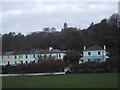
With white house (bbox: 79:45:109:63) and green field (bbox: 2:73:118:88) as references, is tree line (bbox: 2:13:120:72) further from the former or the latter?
green field (bbox: 2:73:118:88)

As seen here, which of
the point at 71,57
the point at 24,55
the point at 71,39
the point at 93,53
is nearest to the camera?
the point at 71,57

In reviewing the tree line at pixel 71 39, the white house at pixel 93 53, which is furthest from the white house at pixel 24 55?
the white house at pixel 93 53

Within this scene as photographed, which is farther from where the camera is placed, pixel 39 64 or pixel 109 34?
pixel 109 34

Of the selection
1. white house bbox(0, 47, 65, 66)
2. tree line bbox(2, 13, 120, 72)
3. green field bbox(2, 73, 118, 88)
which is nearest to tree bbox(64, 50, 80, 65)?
tree line bbox(2, 13, 120, 72)

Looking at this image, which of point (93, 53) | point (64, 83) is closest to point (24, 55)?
point (93, 53)

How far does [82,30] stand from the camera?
3543 inches

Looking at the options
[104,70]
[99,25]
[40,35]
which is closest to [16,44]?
[40,35]

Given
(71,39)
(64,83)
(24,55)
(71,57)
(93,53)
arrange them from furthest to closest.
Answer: (24,55) → (71,39) → (93,53) → (71,57) → (64,83)

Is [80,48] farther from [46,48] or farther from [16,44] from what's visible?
[16,44]

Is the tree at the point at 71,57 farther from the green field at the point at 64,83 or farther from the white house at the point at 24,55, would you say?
the green field at the point at 64,83

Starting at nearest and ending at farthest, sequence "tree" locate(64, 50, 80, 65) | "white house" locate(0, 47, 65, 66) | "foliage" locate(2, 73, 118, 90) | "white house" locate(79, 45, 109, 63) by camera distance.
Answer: "foliage" locate(2, 73, 118, 90) < "tree" locate(64, 50, 80, 65) < "white house" locate(79, 45, 109, 63) < "white house" locate(0, 47, 65, 66)

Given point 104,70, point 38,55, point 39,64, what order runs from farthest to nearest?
point 38,55 → point 39,64 → point 104,70

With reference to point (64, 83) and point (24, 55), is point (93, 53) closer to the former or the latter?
point (24, 55)

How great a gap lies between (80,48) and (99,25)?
25.4 feet
